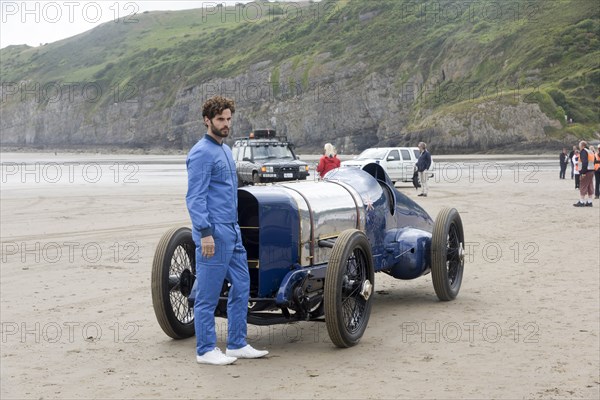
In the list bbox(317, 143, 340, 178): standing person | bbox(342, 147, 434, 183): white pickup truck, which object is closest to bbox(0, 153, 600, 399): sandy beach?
bbox(317, 143, 340, 178): standing person

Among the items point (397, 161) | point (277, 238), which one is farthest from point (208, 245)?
point (397, 161)

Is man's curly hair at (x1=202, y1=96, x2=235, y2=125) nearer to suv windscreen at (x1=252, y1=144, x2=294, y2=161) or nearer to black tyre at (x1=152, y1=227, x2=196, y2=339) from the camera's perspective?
black tyre at (x1=152, y1=227, x2=196, y2=339)

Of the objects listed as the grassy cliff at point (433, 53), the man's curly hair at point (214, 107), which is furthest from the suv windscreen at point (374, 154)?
the grassy cliff at point (433, 53)

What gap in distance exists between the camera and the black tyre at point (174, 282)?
8008 millimetres

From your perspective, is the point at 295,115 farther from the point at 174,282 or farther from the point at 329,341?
the point at 174,282

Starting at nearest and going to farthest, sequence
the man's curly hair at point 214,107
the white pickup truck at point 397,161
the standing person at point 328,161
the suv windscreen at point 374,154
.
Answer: the man's curly hair at point 214,107 → the standing person at point 328,161 → the white pickup truck at point 397,161 → the suv windscreen at point 374,154

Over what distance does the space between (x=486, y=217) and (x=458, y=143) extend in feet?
183

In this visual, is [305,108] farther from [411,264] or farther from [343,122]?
[411,264]

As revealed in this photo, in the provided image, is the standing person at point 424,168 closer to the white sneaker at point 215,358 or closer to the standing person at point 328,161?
the standing person at point 328,161

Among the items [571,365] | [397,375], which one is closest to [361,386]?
[397,375]

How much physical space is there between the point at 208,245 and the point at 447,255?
165 inches

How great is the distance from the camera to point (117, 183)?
38375 millimetres

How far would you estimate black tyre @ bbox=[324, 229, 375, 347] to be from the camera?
25.0ft

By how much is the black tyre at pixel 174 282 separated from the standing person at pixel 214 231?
0.58m
